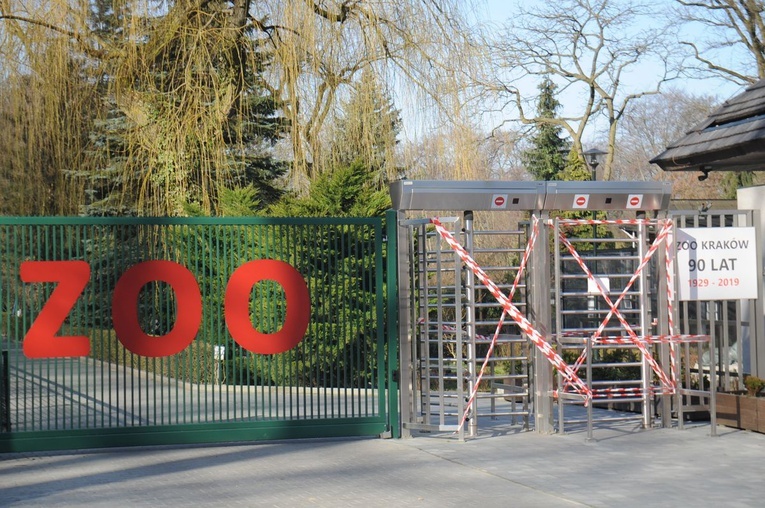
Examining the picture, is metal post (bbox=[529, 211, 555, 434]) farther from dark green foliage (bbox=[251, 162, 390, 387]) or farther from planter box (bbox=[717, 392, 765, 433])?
planter box (bbox=[717, 392, 765, 433])

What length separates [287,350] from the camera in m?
11.7

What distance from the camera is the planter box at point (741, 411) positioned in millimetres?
11812

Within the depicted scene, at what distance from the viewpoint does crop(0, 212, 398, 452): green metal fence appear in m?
11.1

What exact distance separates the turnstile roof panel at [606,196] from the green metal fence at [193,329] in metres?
1.96

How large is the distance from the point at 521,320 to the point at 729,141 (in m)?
3.45

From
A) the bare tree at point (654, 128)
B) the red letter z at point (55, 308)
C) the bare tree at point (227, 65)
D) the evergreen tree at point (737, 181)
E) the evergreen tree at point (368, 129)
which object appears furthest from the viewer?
the bare tree at point (654, 128)

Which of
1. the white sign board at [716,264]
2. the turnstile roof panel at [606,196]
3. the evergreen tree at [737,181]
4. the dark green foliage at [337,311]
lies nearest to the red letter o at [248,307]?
Answer: the dark green foliage at [337,311]

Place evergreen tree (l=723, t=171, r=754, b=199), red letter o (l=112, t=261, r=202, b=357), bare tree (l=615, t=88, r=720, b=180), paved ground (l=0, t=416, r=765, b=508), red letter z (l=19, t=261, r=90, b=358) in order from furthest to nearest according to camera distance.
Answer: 1. bare tree (l=615, t=88, r=720, b=180)
2. evergreen tree (l=723, t=171, r=754, b=199)
3. red letter o (l=112, t=261, r=202, b=357)
4. red letter z (l=19, t=261, r=90, b=358)
5. paved ground (l=0, t=416, r=765, b=508)

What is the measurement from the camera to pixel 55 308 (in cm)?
1111

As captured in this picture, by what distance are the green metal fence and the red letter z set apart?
0.01 meters

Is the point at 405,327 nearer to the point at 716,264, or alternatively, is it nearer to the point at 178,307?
the point at 178,307

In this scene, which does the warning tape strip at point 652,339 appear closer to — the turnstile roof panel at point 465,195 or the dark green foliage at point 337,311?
the turnstile roof panel at point 465,195

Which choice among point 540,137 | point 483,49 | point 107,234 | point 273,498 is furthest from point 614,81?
point 273,498

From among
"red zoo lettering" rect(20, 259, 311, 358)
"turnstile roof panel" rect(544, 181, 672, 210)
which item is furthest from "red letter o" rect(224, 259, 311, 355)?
"turnstile roof panel" rect(544, 181, 672, 210)
